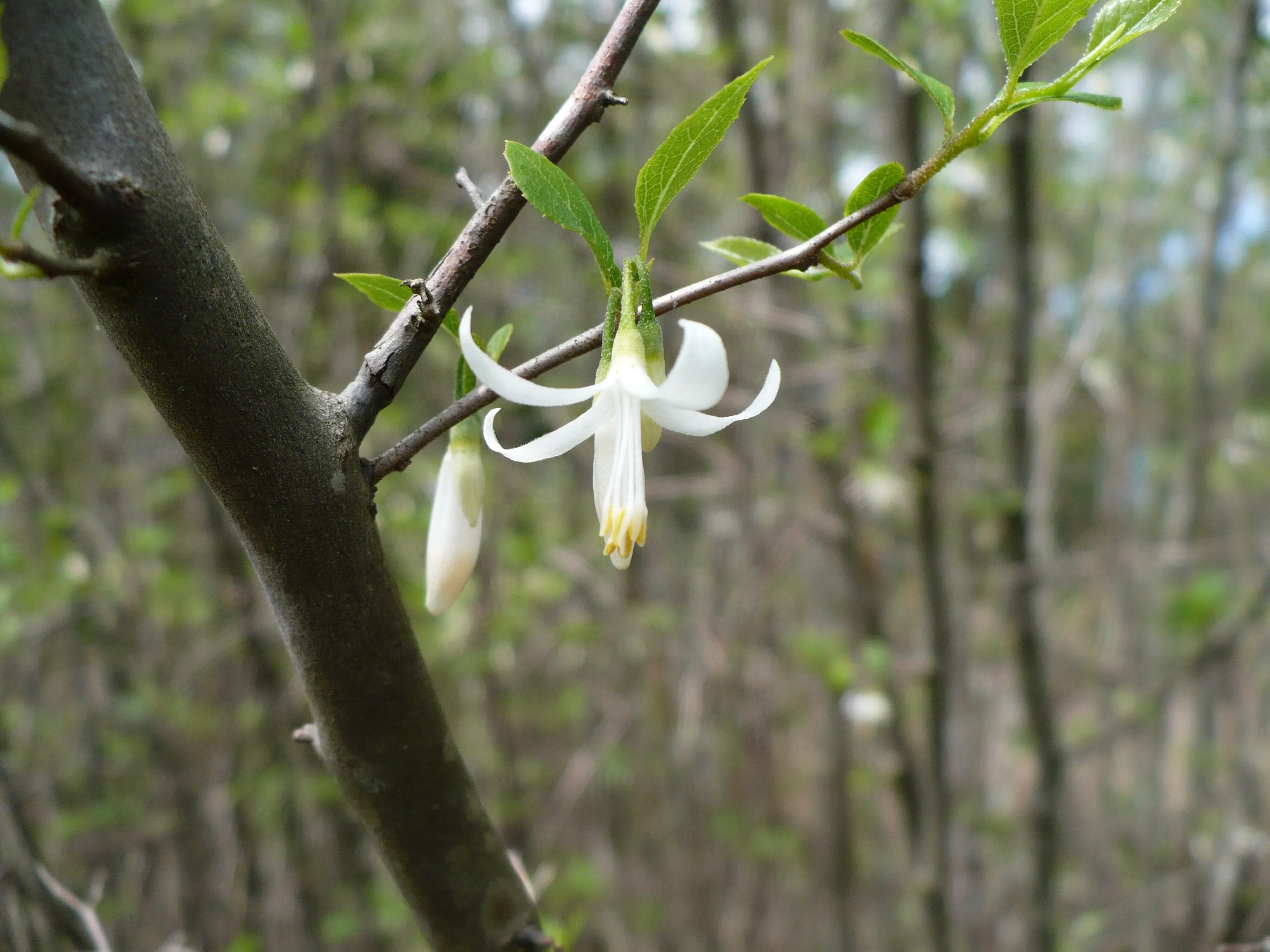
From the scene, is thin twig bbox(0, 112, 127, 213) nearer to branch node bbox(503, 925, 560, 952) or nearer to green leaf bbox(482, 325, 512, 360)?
green leaf bbox(482, 325, 512, 360)

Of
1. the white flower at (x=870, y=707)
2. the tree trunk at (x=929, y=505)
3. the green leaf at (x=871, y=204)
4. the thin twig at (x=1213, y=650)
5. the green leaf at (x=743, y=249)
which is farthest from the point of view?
the white flower at (x=870, y=707)

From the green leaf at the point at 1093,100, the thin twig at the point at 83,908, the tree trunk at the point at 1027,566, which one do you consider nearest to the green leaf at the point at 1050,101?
the green leaf at the point at 1093,100

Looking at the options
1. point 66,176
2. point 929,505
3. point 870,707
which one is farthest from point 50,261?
point 870,707

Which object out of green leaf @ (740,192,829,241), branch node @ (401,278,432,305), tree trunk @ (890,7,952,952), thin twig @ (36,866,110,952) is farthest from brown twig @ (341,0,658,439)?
tree trunk @ (890,7,952,952)

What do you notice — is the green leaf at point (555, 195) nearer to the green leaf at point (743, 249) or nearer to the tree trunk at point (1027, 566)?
the green leaf at point (743, 249)

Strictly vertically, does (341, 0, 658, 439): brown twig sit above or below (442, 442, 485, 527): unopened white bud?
above

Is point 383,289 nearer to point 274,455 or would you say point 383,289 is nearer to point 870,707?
point 274,455

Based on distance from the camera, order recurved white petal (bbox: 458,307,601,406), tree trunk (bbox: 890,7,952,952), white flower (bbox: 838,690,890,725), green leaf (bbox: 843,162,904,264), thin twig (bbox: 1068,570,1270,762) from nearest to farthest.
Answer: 1. recurved white petal (bbox: 458,307,601,406)
2. green leaf (bbox: 843,162,904,264)
3. tree trunk (bbox: 890,7,952,952)
4. thin twig (bbox: 1068,570,1270,762)
5. white flower (bbox: 838,690,890,725)

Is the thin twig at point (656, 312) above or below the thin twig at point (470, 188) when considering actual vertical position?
below
